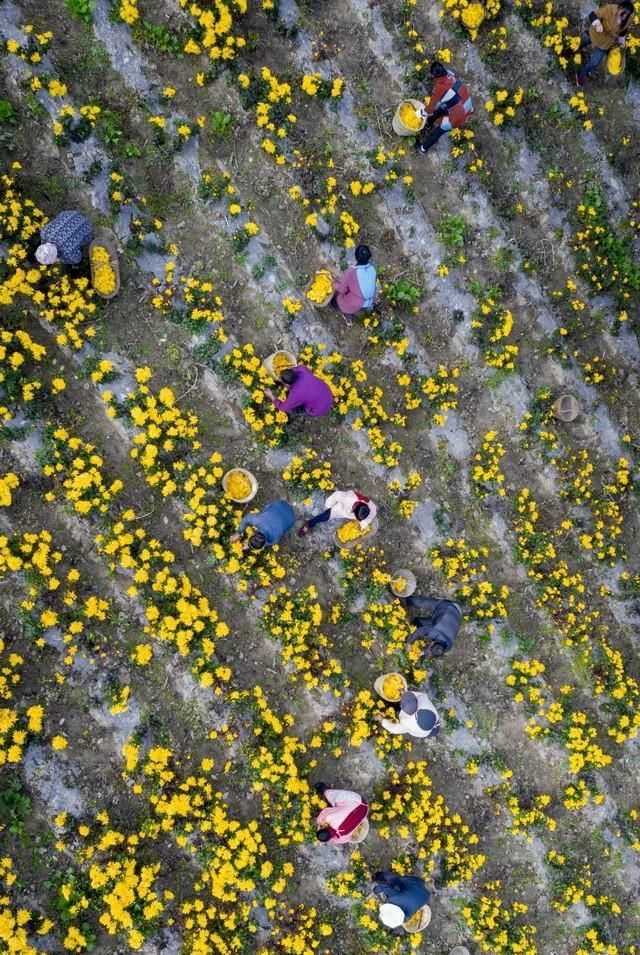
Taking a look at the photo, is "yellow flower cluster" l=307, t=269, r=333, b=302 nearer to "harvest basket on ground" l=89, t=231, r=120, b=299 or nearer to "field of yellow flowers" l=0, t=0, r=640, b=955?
"field of yellow flowers" l=0, t=0, r=640, b=955

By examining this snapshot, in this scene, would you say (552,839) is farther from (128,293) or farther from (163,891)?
(128,293)

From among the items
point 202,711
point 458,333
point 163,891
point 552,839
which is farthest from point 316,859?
point 458,333

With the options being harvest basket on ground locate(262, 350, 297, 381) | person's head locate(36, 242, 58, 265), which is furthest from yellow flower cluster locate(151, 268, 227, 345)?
person's head locate(36, 242, 58, 265)

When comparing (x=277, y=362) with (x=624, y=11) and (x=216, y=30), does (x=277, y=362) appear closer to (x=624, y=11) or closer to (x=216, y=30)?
(x=216, y=30)

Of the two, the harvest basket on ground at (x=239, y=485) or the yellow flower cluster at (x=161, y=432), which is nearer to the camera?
the yellow flower cluster at (x=161, y=432)

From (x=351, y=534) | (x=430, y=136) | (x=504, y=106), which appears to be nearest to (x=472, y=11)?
(x=504, y=106)

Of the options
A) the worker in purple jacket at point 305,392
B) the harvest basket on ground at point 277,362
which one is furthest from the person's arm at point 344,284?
the worker in purple jacket at point 305,392

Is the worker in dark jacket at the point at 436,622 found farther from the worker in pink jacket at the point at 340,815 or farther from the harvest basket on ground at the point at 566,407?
the harvest basket on ground at the point at 566,407
